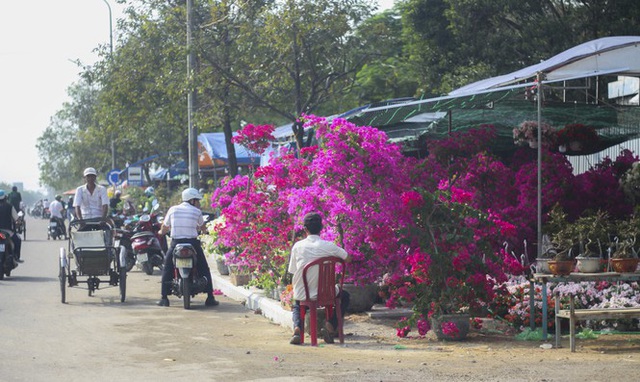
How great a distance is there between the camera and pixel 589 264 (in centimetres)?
1075

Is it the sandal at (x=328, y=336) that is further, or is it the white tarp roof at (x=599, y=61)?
the white tarp roof at (x=599, y=61)

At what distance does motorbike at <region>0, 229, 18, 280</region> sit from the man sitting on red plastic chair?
34.2 ft

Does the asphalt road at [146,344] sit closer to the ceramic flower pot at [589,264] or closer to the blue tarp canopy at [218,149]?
the ceramic flower pot at [589,264]

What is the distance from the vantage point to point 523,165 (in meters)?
15.1

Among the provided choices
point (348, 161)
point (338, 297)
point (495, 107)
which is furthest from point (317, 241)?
point (495, 107)

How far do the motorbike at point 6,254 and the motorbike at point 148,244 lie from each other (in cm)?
233

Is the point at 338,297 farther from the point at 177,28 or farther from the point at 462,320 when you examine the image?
the point at 177,28

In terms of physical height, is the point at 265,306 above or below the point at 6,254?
below

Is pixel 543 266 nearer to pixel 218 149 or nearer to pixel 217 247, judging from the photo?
pixel 217 247

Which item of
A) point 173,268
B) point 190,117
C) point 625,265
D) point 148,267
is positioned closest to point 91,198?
point 173,268

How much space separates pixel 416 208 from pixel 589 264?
6.23 feet

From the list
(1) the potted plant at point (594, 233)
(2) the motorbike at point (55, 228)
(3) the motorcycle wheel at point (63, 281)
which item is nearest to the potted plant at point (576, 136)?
(1) the potted plant at point (594, 233)

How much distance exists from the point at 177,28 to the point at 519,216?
20451 mm

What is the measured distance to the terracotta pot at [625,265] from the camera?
10.6 meters
